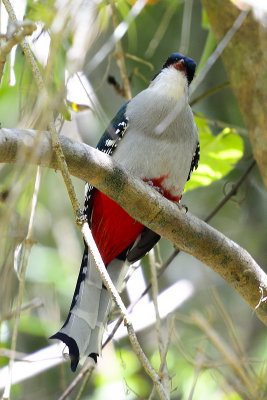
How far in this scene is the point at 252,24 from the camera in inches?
115

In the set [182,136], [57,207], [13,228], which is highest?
[182,136]

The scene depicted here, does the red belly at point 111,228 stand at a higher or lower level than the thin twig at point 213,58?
lower

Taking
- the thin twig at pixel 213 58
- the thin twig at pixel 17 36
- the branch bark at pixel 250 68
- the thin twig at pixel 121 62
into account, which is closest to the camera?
the thin twig at pixel 17 36

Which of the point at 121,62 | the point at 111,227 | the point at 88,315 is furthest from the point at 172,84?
the point at 88,315

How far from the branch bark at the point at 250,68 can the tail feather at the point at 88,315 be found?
3.01ft

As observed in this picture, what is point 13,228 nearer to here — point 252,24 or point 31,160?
point 31,160

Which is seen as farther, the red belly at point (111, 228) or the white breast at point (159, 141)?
the red belly at point (111, 228)

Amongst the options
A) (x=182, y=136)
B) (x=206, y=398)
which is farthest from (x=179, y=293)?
(x=182, y=136)

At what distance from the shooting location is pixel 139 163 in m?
3.02

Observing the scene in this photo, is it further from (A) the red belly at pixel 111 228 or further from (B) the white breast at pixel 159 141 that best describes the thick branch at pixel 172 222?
(A) the red belly at pixel 111 228

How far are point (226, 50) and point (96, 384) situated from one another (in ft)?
7.81

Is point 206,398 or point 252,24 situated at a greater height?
point 252,24

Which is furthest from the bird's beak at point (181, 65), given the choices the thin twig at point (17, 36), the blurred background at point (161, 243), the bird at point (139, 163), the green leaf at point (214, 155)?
the thin twig at point (17, 36)

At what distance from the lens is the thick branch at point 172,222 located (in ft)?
6.77
